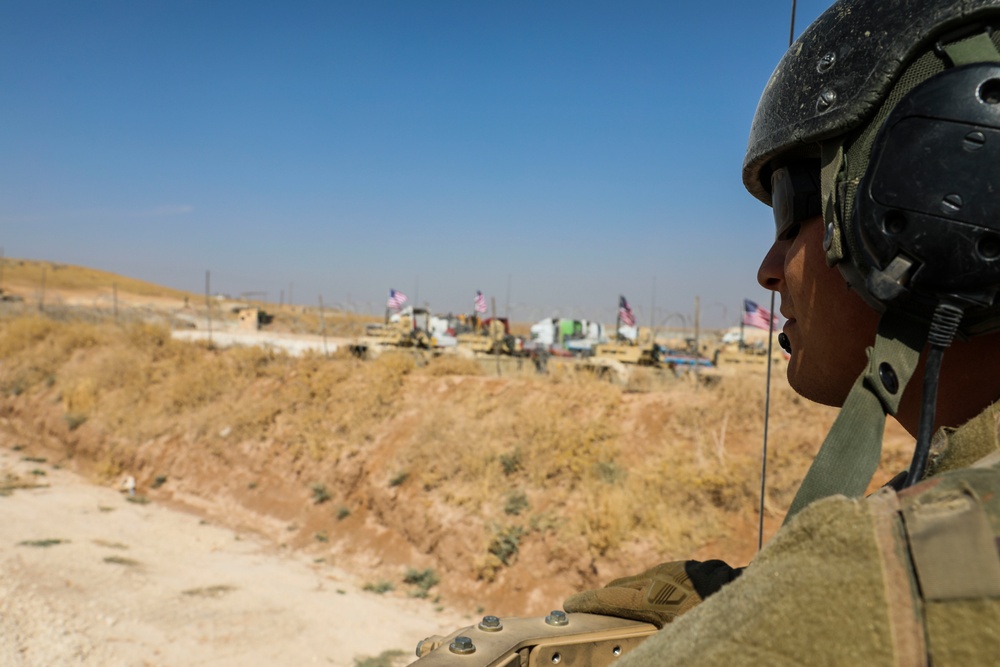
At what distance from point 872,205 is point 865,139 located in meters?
0.16

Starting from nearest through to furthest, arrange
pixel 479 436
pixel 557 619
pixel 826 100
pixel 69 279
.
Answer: pixel 826 100 < pixel 557 619 < pixel 479 436 < pixel 69 279

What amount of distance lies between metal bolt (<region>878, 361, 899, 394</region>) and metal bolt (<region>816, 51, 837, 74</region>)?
52 centimetres

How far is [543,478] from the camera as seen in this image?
37.9 feet

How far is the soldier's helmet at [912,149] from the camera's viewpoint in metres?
0.99

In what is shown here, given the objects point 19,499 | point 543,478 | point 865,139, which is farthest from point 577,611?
point 19,499

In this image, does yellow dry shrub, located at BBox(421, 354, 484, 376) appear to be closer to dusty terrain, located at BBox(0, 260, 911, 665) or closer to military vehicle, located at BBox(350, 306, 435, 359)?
dusty terrain, located at BBox(0, 260, 911, 665)

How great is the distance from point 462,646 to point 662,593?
448 millimetres

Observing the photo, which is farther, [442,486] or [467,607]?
[442,486]

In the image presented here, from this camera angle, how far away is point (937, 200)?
3.35 feet

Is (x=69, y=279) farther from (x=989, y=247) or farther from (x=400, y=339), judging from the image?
(x=989, y=247)

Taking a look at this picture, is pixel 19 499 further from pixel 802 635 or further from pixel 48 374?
pixel 802 635

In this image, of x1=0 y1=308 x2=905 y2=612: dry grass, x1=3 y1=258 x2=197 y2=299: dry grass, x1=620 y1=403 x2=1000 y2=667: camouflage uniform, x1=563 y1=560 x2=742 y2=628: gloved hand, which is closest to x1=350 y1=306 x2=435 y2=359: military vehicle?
x1=0 y1=308 x2=905 y2=612: dry grass

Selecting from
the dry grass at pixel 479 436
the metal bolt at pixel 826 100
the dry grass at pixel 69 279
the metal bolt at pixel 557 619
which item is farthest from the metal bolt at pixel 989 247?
the dry grass at pixel 69 279

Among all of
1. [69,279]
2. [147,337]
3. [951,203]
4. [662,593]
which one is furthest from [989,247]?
[69,279]
